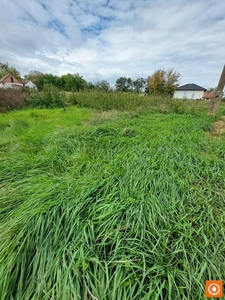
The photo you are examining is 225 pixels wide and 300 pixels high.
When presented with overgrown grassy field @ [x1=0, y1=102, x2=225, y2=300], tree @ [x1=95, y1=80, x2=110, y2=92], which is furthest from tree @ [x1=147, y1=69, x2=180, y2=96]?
overgrown grassy field @ [x1=0, y1=102, x2=225, y2=300]

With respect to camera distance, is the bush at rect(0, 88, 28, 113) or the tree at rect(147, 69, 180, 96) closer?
the bush at rect(0, 88, 28, 113)

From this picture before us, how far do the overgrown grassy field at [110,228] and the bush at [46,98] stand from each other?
661cm

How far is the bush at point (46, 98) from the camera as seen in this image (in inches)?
303

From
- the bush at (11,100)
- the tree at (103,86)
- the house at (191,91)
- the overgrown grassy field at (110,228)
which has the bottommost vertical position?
the overgrown grassy field at (110,228)

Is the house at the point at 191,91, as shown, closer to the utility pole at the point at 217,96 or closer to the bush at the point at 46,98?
the utility pole at the point at 217,96

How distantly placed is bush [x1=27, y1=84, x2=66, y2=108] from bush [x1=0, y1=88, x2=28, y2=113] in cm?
39

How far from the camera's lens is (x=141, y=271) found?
0.91m

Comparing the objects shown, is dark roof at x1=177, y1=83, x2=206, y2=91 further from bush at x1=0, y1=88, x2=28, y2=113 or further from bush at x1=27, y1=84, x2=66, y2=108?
bush at x1=0, y1=88, x2=28, y2=113

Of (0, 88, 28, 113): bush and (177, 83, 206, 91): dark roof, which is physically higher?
(177, 83, 206, 91): dark roof

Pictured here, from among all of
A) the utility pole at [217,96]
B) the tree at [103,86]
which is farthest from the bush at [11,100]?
the utility pole at [217,96]

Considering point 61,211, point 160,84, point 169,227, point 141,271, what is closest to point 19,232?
point 61,211

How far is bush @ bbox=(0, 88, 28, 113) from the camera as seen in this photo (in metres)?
6.22

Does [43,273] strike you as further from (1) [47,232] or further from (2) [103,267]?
(2) [103,267]

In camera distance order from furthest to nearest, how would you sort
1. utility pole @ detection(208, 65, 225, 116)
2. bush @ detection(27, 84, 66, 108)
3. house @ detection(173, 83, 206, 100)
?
house @ detection(173, 83, 206, 100) → bush @ detection(27, 84, 66, 108) → utility pole @ detection(208, 65, 225, 116)
